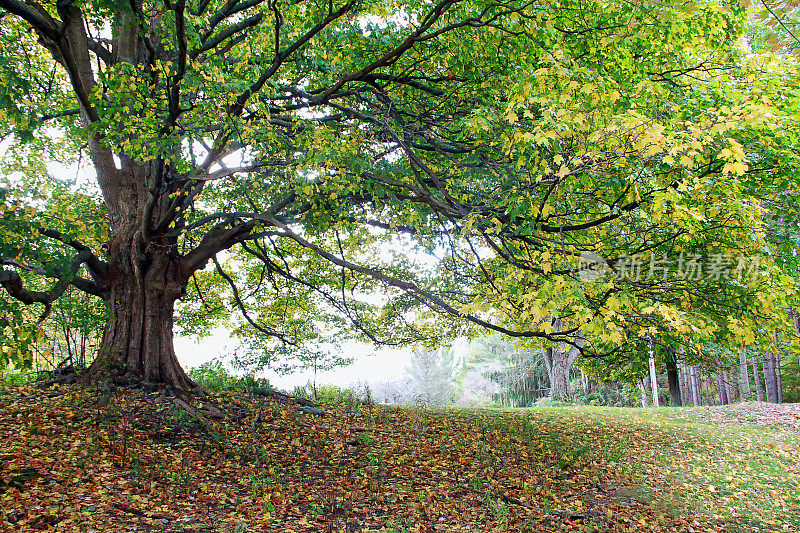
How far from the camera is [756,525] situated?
537cm

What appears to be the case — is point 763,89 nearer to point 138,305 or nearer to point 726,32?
point 726,32

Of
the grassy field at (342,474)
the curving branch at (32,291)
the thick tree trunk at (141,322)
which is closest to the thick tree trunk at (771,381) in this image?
the grassy field at (342,474)

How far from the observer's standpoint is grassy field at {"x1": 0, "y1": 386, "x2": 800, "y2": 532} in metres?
4.61

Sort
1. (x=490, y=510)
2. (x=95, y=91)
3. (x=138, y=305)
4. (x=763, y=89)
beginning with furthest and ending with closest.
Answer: (x=138, y=305)
(x=763, y=89)
(x=95, y=91)
(x=490, y=510)

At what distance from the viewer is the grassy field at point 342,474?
182 inches

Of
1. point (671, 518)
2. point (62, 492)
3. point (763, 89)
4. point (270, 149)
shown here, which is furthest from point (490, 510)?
point (763, 89)

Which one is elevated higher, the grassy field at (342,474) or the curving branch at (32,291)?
the curving branch at (32,291)

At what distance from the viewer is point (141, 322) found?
830cm

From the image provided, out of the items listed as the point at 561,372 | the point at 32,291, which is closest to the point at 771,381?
the point at 561,372

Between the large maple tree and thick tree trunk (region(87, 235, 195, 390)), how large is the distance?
0.04m

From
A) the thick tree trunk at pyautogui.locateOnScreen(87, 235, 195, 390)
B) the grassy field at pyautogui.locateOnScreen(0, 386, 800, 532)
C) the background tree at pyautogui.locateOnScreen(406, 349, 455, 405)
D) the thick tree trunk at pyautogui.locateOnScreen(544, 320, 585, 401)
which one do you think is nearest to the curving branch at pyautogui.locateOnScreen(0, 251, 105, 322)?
the thick tree trunk at pyautogui.locateOnScreen(87, 235, 195, 390)

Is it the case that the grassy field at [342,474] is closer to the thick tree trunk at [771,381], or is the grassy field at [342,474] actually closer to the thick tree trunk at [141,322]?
the thick tree trunk at [141,322]

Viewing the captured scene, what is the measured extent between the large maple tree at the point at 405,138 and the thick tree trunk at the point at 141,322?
0.04 m

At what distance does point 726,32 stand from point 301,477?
951cm
